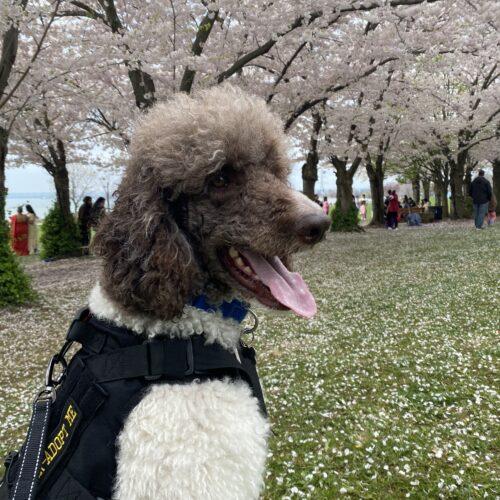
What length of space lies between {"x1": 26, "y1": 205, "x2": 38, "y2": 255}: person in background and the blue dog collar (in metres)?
19.3

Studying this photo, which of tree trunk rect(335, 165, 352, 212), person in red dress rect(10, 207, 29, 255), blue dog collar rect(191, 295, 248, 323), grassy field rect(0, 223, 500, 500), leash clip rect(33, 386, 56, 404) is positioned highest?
tree trunk rect(335, 165, 352, 212)

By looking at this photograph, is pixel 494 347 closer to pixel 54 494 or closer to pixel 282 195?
pixel 282 195

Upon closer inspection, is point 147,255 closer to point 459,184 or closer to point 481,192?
point 481,192

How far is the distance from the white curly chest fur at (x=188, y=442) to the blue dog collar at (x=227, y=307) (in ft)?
0.31

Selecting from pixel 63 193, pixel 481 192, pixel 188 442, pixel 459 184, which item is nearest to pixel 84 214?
pixel 63 193

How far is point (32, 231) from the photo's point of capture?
2014cm

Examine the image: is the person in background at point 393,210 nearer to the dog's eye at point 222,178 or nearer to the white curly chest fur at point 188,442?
the dog's eye at point 222,178

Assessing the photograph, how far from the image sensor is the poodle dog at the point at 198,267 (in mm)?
1503

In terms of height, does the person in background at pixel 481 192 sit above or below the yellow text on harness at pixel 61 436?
above

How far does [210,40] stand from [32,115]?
23.5 ft

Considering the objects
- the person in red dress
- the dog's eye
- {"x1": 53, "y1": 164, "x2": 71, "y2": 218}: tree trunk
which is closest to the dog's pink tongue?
the dog's eye

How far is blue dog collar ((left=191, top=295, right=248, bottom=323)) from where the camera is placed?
5.78 ft

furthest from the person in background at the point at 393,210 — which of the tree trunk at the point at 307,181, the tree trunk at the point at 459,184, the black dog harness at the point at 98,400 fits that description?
the black dog harness at the point at 98,400

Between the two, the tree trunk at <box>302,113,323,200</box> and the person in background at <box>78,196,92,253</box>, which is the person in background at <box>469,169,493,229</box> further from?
the person in background at <box>78,196,92,253</box>
